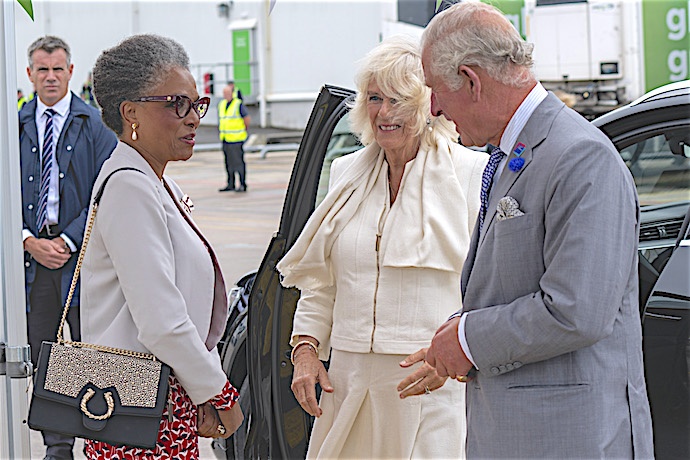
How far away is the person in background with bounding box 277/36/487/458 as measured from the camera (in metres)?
3.05

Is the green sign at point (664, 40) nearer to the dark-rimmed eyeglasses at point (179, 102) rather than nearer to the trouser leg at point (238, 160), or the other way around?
the trouser leg at point (238, 160)

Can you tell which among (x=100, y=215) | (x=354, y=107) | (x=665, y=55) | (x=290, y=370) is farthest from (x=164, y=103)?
(x=665, y=55)

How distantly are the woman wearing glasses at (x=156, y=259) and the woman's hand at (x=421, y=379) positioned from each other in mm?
484

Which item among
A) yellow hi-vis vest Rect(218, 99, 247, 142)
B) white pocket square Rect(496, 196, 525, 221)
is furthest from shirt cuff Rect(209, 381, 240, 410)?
yellow hi-vis vest Rect(218, 99, 247, 142)

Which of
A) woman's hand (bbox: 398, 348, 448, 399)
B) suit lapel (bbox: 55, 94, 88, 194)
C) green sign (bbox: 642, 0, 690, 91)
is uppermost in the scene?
green sign (bbox: 642, 0, 690, 91)

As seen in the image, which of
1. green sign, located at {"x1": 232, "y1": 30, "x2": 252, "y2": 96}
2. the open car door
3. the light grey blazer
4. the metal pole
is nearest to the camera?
the light grey blazer

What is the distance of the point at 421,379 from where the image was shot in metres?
2.80

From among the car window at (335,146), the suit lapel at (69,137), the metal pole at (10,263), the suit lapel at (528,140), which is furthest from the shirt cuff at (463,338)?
the suit lapel at (69,137)

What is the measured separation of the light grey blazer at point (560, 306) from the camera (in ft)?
6.71

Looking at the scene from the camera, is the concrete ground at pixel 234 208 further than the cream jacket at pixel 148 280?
Yes

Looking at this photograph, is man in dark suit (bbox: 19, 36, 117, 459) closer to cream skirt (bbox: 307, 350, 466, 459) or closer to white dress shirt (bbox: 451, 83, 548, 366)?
cream skirt (bbox: 307, 350, 466, 459)

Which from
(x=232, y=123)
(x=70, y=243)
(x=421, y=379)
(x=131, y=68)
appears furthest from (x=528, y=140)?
(x=232, y=123)

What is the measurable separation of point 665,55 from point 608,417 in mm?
12496

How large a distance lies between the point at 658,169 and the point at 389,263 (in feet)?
4.33
